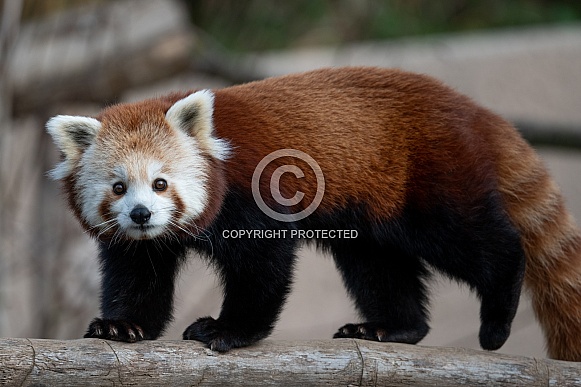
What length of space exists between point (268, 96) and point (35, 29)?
128 inches

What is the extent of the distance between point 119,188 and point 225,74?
12.5 feet

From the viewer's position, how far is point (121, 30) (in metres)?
6.13

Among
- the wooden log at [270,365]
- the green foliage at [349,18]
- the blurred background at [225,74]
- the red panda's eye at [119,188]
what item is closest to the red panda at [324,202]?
the red panda's eye at [119,188]

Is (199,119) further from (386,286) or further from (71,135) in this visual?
(386,286)

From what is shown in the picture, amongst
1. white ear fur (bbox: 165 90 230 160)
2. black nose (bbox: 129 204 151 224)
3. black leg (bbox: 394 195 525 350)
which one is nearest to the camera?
black nose (bbox: 129 204 151 224)

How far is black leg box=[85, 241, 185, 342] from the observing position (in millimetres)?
3469

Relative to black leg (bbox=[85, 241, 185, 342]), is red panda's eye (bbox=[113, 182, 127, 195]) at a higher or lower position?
higher

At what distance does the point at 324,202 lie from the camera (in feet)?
11.7

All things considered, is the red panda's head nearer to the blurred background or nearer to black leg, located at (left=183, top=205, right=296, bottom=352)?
black leg, located at (left=183, top=205, right=296, bottom=352)

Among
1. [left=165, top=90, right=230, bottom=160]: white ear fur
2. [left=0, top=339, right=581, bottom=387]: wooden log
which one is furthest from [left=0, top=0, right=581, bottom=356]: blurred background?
[left=165, top=90, right=230, bottom=160]: white ear fur

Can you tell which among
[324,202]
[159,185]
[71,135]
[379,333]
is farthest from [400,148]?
[71,135]

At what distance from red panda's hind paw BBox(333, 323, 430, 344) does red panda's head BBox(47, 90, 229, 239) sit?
892 mm

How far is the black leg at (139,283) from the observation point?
11.4ft

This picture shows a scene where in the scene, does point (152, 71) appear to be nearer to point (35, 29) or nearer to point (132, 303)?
point (35, 29)
